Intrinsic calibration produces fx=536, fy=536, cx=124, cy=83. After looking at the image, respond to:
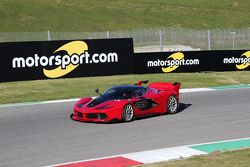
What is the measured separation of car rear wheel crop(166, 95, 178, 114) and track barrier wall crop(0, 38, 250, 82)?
9013mm

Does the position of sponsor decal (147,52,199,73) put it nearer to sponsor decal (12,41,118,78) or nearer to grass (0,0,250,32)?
sponsor decal (12,41,118,78)

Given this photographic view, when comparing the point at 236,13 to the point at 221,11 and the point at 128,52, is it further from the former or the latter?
the point at 128,52

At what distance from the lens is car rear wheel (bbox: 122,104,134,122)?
14578 millimetres

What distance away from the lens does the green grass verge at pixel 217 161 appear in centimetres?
926

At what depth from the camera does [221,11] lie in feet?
295

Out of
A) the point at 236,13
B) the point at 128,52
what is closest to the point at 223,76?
the point at 128,52

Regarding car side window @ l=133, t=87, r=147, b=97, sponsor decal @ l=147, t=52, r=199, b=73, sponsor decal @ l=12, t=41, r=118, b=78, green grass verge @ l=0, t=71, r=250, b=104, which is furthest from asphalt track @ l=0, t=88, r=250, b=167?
sponsor decal @ l=147, t=52, r=199, b=73

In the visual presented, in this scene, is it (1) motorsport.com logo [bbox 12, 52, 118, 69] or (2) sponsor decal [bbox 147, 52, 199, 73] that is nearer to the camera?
(1) motorsport.com logo [bbox 12, 52, 118, 69]

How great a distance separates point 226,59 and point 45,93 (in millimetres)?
11506

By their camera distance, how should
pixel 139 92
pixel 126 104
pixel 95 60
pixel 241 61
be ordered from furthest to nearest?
pixel 241 61 → pixel 95 60 → pixel 139 92 → pixel 126 104

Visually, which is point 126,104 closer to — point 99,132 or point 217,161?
point 99,132

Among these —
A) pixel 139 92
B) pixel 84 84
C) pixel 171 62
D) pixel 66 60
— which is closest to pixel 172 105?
pixel 139 92

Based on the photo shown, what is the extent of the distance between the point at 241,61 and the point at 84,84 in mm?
10108

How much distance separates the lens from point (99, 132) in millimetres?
13203
